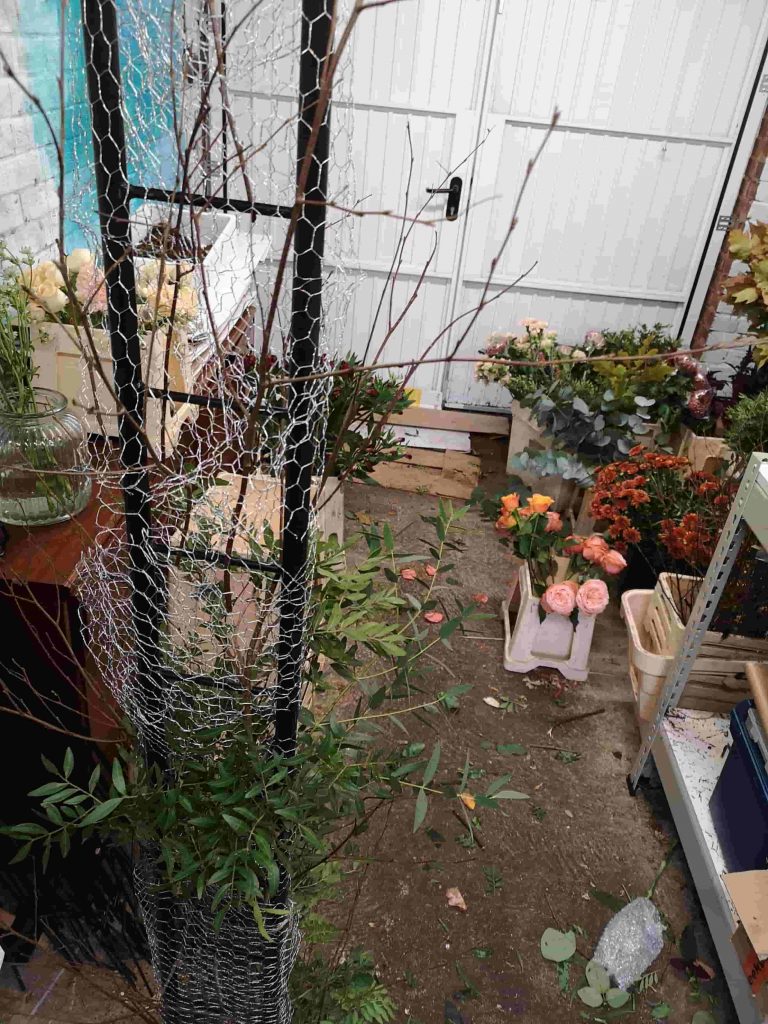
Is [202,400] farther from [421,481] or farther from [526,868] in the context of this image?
[421,481]

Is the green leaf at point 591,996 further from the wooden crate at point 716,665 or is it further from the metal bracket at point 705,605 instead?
the wooden crate at point 716,665

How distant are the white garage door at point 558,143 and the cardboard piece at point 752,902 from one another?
8.10 ft

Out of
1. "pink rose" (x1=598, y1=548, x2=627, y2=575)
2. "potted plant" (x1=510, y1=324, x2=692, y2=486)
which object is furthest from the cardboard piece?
"potted plant" (x1=510, y1=324, x2=692, y2=486)

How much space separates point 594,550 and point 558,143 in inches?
78.0

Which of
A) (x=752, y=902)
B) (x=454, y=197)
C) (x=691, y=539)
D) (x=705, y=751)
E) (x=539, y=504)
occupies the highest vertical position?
(x=454, y=197)

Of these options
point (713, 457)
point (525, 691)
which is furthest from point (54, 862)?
point (713, 457)

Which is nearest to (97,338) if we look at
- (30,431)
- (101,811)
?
(30,431)

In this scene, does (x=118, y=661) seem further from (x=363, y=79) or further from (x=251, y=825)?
(x=363, y=79)

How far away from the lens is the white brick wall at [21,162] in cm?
182

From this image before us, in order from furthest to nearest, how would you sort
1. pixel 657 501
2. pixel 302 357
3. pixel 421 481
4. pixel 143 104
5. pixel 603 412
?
1. pixel 421 481
2. pixel 603 412
3. pixel 657 501
4. pixel 143 104
5. pixel 302 357

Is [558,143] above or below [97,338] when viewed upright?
above

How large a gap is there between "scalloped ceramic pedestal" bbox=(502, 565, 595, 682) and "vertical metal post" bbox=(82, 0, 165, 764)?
1660 millimetres

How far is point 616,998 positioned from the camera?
5.80 feet

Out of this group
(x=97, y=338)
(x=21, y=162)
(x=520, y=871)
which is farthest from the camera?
(x=520, y=871)
